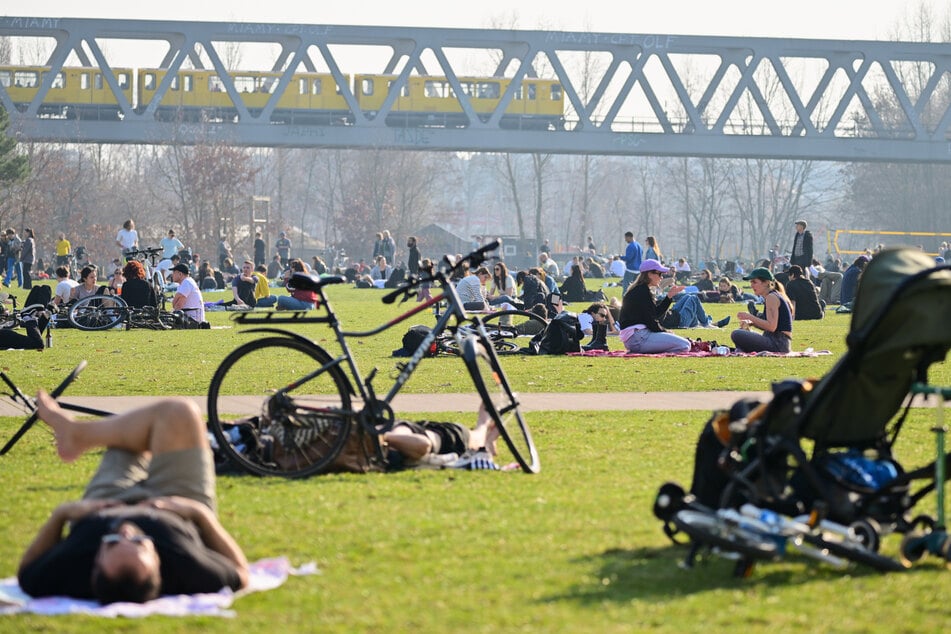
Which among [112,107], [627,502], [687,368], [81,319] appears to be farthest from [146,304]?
[112,107]

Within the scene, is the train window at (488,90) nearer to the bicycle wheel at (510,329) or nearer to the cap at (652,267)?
the bicycle wheel at (510,329)

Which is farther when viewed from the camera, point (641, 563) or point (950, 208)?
point (950, 208)

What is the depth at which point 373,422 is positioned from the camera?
8.82 meters

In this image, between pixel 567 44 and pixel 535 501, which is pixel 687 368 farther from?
pixel 567 44

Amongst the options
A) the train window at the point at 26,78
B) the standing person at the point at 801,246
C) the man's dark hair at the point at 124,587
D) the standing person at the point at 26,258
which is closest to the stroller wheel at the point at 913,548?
the man's dark hair at the point at 124,587

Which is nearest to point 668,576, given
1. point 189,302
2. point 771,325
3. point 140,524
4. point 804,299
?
point 140,524

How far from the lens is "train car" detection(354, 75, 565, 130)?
72688mm

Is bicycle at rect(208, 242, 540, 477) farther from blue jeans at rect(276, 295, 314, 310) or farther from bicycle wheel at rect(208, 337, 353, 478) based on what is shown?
blue jeans at rect(276, 295, 314, 310)

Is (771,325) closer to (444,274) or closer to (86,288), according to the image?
(444,274)

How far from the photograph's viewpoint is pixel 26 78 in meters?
69.8

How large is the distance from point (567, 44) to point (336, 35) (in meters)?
11.9

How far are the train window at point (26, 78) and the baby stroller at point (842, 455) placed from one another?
67890mm

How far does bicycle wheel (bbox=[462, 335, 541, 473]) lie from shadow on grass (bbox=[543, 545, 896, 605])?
2.51 metres

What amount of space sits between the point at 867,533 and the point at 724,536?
64 cm
